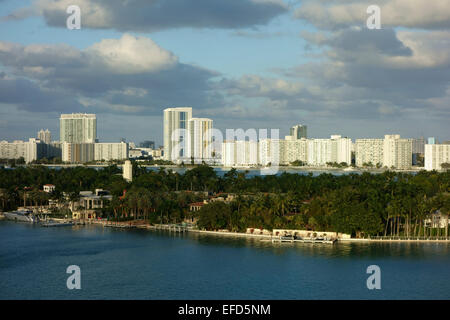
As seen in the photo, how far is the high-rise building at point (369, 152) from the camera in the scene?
94.8 meters

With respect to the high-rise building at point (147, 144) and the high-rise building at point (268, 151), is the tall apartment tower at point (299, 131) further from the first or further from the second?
the high-rise building at point (147, 144)

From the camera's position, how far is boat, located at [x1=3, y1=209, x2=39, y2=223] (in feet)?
103

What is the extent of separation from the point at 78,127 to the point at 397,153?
Answer: 6110 cm

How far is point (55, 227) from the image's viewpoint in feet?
96.4

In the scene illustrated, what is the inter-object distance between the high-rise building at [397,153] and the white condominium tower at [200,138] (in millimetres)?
29206

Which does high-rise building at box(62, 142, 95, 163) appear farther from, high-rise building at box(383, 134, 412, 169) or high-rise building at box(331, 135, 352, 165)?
high-rise building at box(383, 134, 412, 169)

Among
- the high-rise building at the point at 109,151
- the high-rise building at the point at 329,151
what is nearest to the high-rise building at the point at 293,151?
the high-rise building at the point at 329,151

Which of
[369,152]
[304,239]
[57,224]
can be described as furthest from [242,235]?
[369,152]

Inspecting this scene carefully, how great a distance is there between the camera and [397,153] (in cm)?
9162

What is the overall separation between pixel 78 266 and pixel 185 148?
80967mm

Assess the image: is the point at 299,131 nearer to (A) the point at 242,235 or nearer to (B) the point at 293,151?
(B) the point at 293,151
